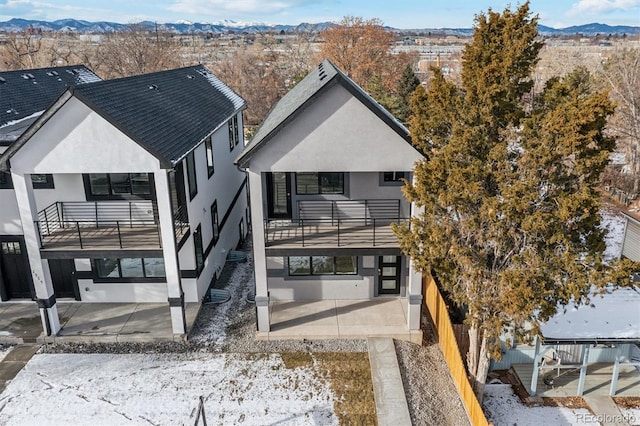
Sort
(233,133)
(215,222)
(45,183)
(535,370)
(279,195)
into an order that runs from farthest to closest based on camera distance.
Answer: (233,133)
(215,222)
(279,195)
(45,183)
(535,370)

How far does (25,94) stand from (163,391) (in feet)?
45.4

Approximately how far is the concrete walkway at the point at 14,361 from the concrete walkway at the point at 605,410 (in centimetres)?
1634

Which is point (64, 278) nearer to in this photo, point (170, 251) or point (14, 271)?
point (14, 271)

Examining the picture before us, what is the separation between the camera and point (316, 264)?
56.0 feet

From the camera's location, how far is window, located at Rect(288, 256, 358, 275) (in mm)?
17031

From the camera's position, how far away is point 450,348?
13633mm

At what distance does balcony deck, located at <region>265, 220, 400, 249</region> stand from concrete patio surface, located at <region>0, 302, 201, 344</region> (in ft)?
13.4

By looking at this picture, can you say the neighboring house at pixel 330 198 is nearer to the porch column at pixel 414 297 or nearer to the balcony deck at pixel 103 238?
the porch column at pixel 414 297

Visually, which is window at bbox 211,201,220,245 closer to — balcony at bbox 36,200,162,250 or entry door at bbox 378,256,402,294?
balcony at bbox 36,200,162,250

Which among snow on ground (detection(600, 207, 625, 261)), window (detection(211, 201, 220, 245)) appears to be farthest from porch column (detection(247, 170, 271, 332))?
snow on ground (detection(600, 207, 625, 261))

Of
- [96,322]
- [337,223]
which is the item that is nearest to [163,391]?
[96,322]

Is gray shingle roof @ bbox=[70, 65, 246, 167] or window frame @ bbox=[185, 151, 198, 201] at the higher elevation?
gray shingle roof @ bbox=[70, 65, 246, 167]

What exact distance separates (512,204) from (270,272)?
9.60m

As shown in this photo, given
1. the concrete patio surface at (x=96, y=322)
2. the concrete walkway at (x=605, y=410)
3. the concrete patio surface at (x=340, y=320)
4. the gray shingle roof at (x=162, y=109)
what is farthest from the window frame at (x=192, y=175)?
the concrete walkway at (x=605, y=410)
